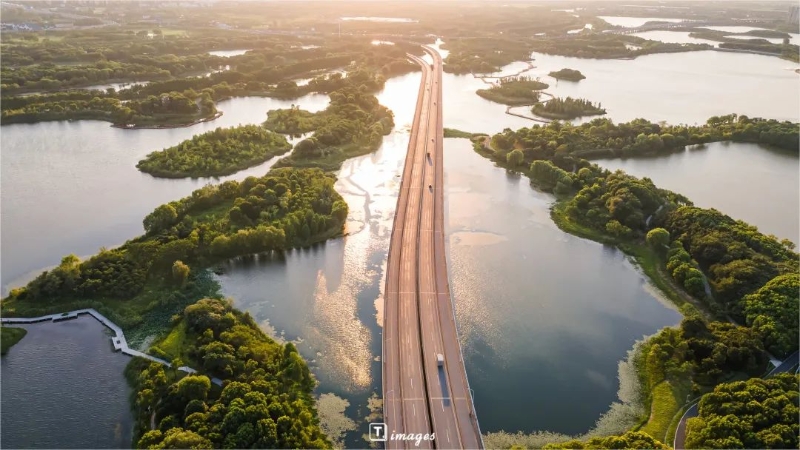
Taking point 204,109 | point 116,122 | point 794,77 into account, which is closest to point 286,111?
point 204,109

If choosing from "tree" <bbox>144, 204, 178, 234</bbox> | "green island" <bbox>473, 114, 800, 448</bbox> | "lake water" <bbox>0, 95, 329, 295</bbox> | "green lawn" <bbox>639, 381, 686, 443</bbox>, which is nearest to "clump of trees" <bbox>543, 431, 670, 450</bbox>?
"green island" <bbox>473, 114, 800, 448</bbox>

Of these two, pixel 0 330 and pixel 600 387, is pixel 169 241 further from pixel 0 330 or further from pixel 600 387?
pixel 600 387

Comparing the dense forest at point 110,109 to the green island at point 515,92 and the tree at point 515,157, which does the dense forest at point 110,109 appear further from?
the green island at point 515,92

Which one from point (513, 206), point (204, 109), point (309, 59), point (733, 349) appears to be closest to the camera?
point (733, 349)

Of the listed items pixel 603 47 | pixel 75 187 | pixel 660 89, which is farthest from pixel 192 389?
pixel 603 47

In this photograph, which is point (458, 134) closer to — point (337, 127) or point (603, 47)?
point (337, 127)

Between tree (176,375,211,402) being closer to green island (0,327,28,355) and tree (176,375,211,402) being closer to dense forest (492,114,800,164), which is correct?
green island (0,327,28,355)
